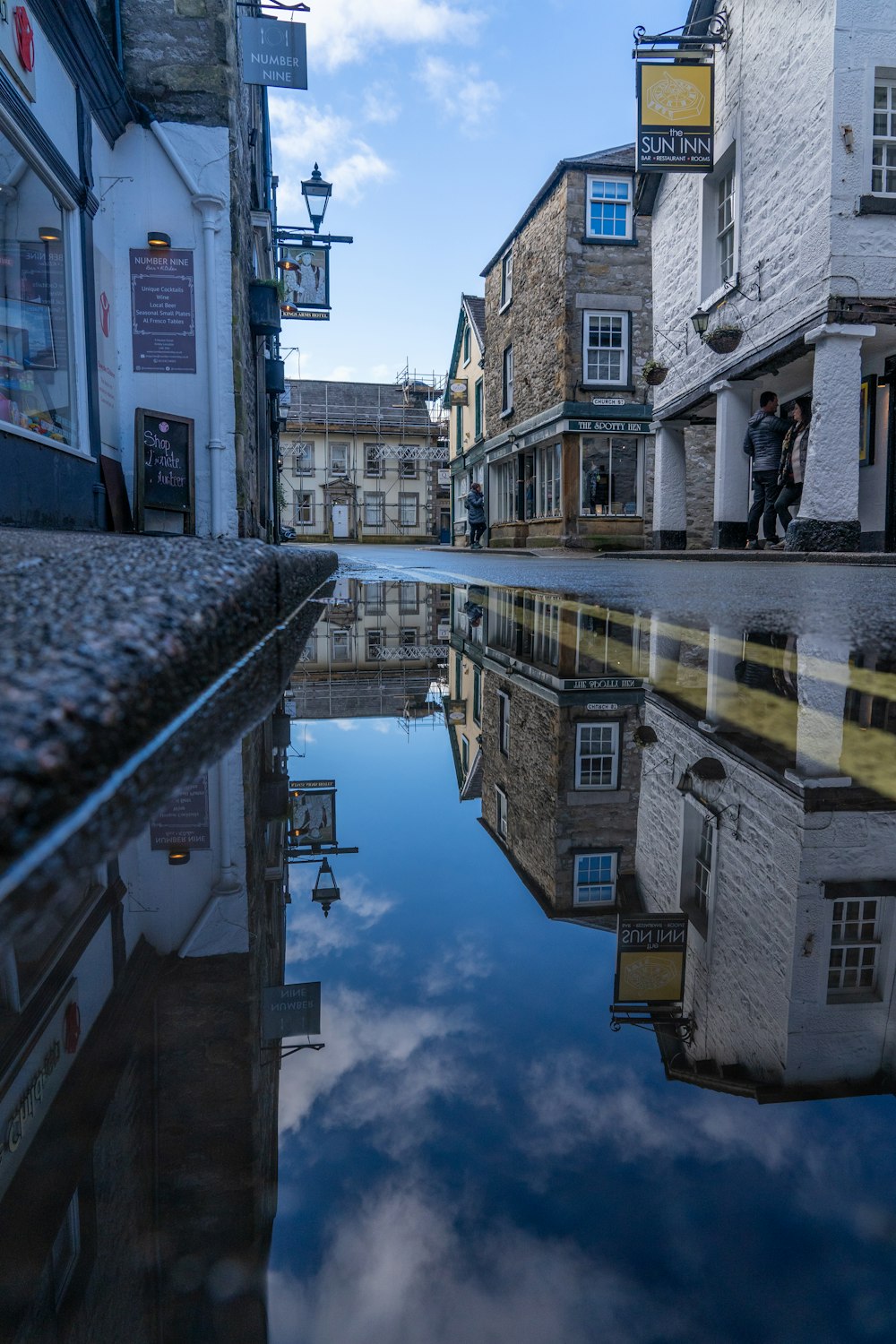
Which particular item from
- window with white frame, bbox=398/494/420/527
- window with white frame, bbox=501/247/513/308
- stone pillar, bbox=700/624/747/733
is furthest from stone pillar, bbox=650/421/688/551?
window with white frame, bbox=398/494/420/527

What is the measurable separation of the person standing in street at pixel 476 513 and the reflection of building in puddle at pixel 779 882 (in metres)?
20.0

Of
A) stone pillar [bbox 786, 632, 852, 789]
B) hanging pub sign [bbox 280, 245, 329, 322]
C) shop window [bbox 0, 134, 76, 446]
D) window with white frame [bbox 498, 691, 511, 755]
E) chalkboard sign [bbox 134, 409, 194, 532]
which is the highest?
hanging pub sign [bbox 280, 245, 329, 322]

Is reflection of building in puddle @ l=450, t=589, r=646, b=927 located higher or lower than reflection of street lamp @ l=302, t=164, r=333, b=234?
lower

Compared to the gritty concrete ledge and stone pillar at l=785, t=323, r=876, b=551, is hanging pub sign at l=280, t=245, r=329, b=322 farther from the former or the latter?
the gritty concrete ledge

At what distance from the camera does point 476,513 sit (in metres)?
22.4

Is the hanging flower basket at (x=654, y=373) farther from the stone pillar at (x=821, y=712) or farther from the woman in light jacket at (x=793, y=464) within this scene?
the stone pillar at (x=821, y=712)

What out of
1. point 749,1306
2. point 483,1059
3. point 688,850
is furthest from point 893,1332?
point 688,850

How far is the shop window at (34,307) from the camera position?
586cm

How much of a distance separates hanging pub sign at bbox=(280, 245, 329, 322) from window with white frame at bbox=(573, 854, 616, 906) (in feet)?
54.1

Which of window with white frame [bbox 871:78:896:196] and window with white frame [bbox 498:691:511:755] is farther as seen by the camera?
window with white frame [bbox 871:78:896:196]

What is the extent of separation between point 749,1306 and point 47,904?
0.60m

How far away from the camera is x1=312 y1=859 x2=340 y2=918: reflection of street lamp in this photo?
90 centimetres

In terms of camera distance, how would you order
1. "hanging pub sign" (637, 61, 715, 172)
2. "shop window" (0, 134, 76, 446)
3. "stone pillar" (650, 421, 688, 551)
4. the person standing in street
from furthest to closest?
the person standing in street < "stone pillar" (650, 421, 688, 551) < "hanging pub sign" (637, 61, 715, 172) < "shop window" (0, 134, 76, 446)

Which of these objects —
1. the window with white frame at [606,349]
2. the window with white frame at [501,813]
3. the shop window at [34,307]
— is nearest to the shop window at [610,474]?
the window with white frame at [606,349]
